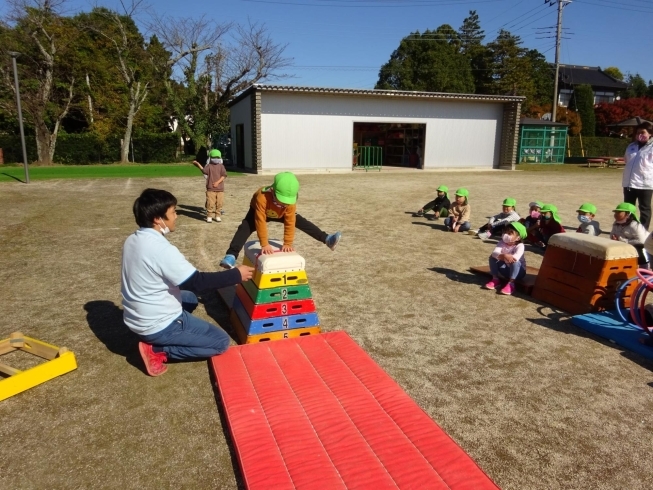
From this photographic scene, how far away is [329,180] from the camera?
20047 millimetres

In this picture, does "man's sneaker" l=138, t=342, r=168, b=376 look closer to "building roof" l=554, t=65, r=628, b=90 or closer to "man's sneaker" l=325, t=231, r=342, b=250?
"man's sneaker" l=325, t=231, r=342, b=250

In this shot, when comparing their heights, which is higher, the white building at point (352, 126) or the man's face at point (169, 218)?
the white building at point (352, 126)

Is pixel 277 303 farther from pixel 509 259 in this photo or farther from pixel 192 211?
pixel 192 211

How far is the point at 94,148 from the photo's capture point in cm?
2822

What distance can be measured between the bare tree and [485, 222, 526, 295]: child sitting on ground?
27935mm

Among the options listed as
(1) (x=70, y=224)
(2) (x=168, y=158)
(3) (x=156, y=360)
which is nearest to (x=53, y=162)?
(2) (x=168, y=158)

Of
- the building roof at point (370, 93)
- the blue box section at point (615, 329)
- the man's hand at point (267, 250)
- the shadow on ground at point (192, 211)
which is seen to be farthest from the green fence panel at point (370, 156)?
the man's hand at point (267, 250)

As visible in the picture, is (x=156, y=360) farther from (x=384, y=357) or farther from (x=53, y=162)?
(x=53, y=162)

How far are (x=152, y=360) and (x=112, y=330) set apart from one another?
110 centimetres

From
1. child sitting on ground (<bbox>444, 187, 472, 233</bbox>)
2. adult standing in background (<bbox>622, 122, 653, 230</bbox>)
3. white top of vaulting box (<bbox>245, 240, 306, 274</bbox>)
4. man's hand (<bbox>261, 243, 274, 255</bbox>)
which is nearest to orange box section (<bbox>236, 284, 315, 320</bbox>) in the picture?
white top of vaulting box (<bbox>245, 240, 306, 274</bbox>)

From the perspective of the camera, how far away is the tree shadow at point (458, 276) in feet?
20.4

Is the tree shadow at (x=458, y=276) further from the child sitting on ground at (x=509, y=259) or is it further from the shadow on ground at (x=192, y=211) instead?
the shadow on ground at (x=192, y=211)

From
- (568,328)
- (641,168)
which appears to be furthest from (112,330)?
(641,168)

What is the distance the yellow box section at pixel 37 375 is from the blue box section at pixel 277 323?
1.39 meters
